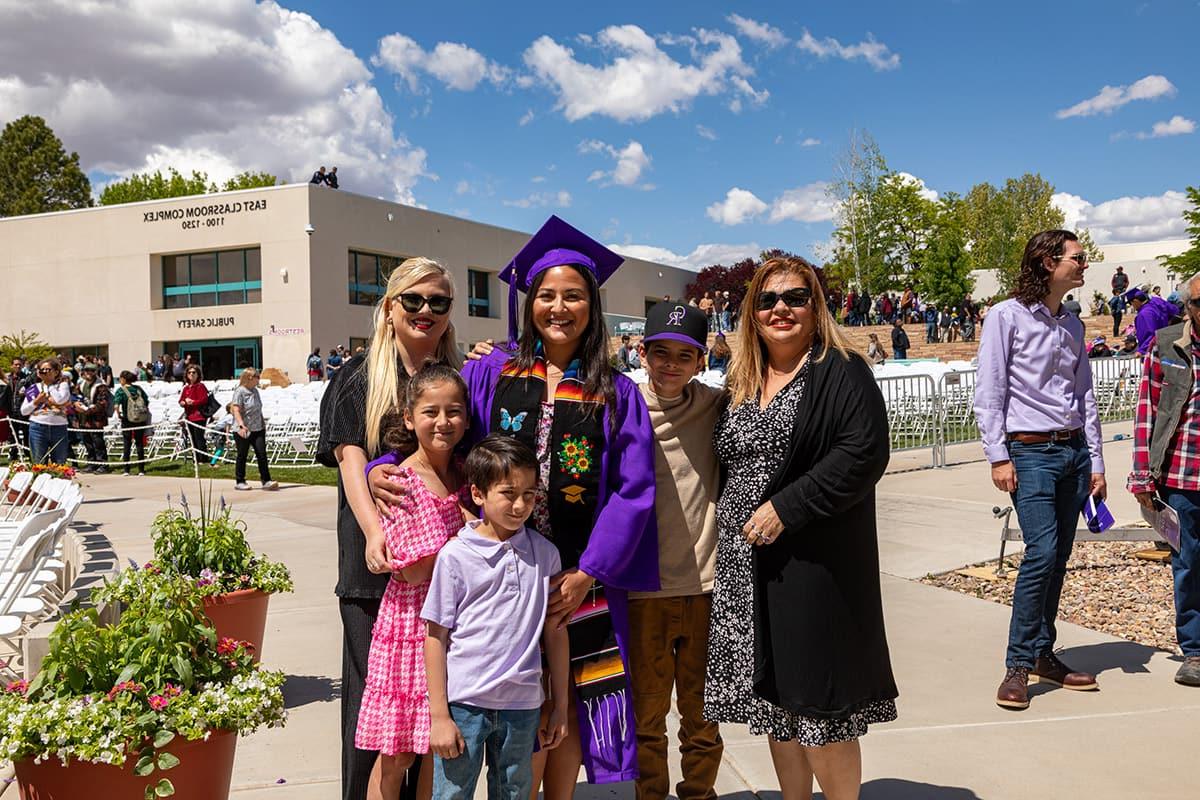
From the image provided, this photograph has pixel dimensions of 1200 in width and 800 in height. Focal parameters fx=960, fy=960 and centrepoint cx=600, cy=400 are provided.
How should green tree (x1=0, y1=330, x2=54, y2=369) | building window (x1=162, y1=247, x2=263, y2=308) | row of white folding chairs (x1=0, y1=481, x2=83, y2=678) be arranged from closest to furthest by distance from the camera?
row of white folding chairs (x1=0, y1=481, x2=83, y2=678), green tree (x1=0, y1=330, x2=54, y2=369), building window (x1=162, y1=247, x2=263, y2=308)

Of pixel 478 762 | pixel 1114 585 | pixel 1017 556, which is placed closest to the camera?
pixel 478 762

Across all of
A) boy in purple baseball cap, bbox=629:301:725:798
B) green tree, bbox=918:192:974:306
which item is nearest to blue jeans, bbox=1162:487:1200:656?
boy in purple baseball cap, bbox=629:301:725:798

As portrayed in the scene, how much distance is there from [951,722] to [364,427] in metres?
2.89

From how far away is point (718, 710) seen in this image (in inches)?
117

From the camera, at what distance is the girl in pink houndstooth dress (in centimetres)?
266

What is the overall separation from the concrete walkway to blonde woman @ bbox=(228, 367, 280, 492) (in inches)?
237

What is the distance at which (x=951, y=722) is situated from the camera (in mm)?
4160

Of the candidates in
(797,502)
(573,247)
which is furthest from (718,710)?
(573,247)

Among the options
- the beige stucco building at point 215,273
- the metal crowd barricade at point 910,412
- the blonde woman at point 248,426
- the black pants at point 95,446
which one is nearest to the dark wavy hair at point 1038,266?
the metal crowd barricade at point 910,412

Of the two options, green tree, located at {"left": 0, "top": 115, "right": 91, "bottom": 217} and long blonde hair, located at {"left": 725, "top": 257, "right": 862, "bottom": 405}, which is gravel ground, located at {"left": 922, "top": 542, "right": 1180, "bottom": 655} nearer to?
long blonde hair, located at {"left": 725, "top": 257, "right": 862, "bottom": 405}

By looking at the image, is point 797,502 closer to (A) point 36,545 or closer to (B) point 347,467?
(B) point 347,467

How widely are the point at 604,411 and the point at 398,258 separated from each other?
1436 inches

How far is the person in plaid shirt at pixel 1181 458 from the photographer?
4586 millimetres

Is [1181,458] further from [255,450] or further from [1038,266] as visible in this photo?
[255,450]
